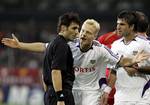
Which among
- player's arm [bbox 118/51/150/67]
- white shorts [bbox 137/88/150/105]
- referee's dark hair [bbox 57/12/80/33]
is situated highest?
referee's dark hair [bbox 57/12/80/33]

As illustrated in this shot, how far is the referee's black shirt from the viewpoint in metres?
7.98

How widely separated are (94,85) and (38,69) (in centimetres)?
1184

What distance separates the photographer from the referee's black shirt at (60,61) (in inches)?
314

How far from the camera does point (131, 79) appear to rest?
28.3 feet

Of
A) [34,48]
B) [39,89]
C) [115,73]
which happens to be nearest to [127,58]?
[115,73]

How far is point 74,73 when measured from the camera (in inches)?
341

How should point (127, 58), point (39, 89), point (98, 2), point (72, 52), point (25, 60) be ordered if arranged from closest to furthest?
point (127, 58) < point (72, 52) < point (39, 89) < point (25, 60) < point (98, 2)

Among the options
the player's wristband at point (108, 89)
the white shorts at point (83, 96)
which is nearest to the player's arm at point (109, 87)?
the player's wristband at point (108, 89)

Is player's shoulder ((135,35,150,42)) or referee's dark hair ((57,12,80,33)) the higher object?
referee's dark hair ((57,12,80,33))

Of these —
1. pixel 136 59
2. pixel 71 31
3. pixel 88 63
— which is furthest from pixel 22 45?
pixel 136 59

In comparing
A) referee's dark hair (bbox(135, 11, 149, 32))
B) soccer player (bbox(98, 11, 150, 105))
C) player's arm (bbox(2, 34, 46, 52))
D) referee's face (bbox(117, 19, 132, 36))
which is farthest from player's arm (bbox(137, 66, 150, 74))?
player's arm (bbox(2, 34, 46, 52))

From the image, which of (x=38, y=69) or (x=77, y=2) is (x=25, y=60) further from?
(x=77, y=2)

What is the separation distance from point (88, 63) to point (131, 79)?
71 centimetres

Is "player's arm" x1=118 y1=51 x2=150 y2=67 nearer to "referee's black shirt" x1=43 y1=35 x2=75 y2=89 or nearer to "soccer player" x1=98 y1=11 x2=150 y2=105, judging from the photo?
"soccer player" x1=98 y1=11 x2=150 y2=105
